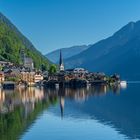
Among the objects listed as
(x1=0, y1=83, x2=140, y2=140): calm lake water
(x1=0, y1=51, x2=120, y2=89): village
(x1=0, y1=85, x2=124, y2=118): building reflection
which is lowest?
(x1=0, y1=83, x2=140, y2=140): calm lake water

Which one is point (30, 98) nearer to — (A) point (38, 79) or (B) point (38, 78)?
(A) point (38, 79)

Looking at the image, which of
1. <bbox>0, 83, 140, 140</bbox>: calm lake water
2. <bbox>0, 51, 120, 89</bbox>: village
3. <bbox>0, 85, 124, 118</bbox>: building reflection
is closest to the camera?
<bbox>0, 83, 140, 140</bbox>: calm lake water

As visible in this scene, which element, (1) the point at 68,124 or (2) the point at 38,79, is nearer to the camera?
(1) the point at 68,124

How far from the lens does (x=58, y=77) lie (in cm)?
16275

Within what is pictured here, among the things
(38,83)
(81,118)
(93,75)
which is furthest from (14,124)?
(93,75)

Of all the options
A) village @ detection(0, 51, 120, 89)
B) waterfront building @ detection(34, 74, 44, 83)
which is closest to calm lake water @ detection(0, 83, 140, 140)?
village @ detection(0, 51, 120, 89)

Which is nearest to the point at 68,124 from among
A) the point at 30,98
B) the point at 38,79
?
the point at 30,98

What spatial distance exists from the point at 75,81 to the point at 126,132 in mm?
110139

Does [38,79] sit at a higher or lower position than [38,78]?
lower

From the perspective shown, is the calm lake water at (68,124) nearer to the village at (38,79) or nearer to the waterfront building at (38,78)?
the village at (38,79)

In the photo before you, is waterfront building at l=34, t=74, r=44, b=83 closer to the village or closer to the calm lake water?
the village

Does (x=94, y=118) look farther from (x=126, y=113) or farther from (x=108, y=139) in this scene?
(x=108, y=139)

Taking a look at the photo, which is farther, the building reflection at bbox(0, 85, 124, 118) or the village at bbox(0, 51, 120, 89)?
the village at bbox(0, 51, 120, 89)

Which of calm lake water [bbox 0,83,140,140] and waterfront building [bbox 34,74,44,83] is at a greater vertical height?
waterfront building [bbox 34,74,44,83]
